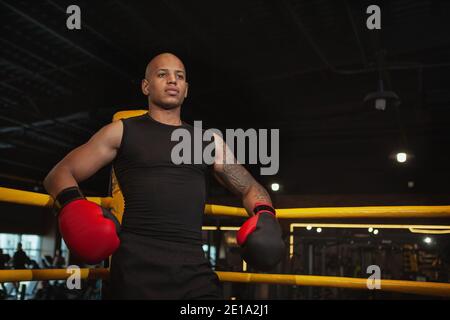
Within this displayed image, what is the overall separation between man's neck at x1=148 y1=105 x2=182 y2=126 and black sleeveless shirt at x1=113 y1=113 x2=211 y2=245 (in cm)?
6

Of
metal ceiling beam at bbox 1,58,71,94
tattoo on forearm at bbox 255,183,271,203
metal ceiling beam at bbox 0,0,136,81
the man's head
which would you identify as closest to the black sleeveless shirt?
the man's head

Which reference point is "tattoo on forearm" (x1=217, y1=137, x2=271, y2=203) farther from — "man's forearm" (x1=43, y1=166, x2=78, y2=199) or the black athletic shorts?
"man's forearm" (x1=43, y1=166, x2=78, y2=199)

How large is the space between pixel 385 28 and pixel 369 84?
279cm

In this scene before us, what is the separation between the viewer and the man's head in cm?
192

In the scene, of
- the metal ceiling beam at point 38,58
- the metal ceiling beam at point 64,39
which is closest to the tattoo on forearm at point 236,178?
the metal ceiling beam at point 64,39

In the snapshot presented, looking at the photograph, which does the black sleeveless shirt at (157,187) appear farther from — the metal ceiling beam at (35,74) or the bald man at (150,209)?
the metal ceiling beam at (35,74)

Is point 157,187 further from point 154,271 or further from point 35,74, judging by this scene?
point 35,74

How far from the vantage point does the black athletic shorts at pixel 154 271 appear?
1.63m

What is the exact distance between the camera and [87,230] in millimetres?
1487

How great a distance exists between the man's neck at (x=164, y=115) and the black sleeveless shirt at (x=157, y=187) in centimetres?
6
